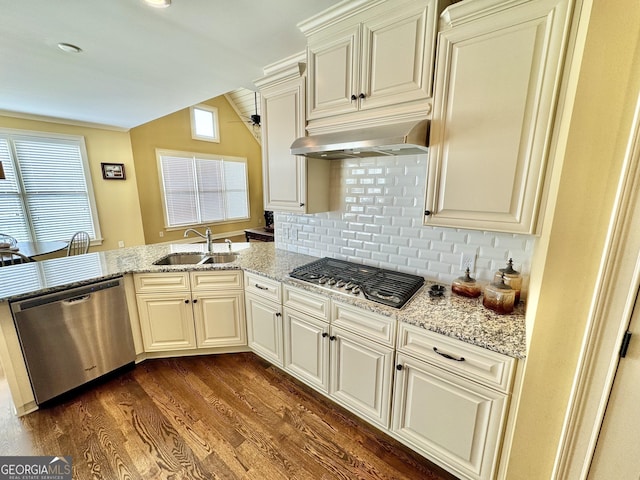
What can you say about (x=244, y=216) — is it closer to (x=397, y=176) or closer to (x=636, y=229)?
(x=397, y=176)

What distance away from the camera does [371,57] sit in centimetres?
153

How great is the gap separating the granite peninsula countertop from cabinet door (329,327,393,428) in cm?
27

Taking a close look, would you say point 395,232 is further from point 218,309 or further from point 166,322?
point 166,322

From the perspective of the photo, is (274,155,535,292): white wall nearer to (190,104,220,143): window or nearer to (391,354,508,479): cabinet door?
(391,354,508,479): cabinet door

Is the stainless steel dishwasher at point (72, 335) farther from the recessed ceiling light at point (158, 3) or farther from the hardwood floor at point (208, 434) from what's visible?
the recessed ceiling light at point (158, 3)

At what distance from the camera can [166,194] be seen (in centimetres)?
564

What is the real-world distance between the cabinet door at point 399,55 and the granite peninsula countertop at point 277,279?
3.79ft

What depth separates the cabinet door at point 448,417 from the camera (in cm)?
120

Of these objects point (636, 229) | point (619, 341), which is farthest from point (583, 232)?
point (619, 341)

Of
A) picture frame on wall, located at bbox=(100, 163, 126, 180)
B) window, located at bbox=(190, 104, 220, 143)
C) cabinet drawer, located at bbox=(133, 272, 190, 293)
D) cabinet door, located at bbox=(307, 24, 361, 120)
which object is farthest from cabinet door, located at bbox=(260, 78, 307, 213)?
window, located at bbox=(190, 104, 220, 143)

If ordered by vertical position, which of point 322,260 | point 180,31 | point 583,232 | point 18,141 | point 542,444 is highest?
point 180,31

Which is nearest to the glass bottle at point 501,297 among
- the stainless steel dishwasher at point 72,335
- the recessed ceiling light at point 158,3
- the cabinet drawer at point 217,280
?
the cabinet drawer at point 217,280

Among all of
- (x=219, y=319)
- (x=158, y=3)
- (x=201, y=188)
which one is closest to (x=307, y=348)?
(x=219, y=319)

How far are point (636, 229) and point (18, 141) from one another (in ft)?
21.3
